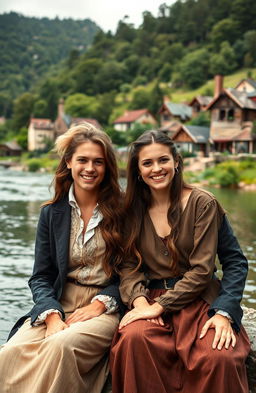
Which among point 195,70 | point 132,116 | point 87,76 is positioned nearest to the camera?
point 132,116

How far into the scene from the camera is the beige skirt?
2738 mm

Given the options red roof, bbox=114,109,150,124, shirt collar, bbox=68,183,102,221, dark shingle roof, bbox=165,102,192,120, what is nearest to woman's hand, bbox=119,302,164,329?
shirt collar, bbox=68,183,102,221

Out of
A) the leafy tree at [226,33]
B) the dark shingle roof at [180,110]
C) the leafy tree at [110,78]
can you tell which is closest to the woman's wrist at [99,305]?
the dark shingle roof at [180,110]

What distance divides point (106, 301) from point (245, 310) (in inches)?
84.2

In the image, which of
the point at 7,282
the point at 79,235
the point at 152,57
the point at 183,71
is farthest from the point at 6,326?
the point at 152,57

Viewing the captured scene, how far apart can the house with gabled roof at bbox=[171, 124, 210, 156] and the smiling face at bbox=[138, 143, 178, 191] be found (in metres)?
39.8

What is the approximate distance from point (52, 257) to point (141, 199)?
0.78m

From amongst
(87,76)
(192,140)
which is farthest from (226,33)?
(192,140)

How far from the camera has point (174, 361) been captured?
9.48ft

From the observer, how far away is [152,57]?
99.8m

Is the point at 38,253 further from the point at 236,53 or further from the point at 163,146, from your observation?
the point at 236,53

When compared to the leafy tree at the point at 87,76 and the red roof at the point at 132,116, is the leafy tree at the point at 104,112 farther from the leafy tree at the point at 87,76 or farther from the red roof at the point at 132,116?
the leafy tree at the point at 87,76

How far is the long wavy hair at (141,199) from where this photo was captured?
3.29 meters

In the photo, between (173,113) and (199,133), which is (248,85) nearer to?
(173,113)
